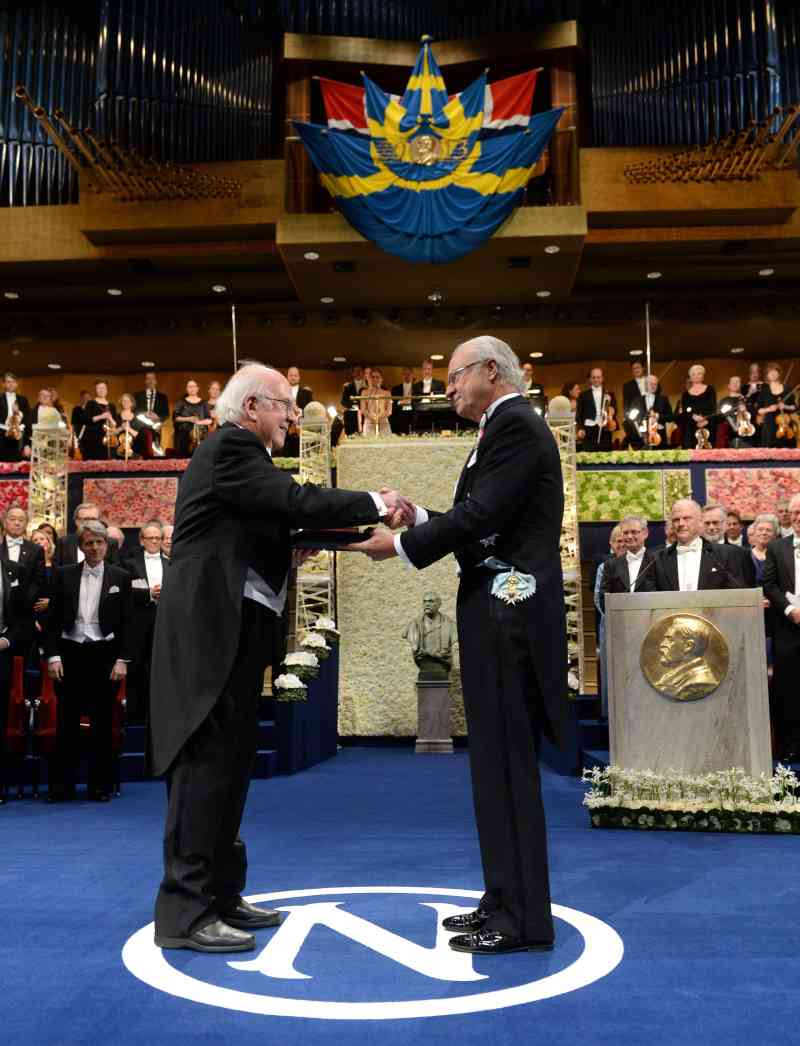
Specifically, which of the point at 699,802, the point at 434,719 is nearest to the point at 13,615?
the point at 699,802

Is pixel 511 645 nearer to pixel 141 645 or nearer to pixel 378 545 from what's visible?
pixel 378 545

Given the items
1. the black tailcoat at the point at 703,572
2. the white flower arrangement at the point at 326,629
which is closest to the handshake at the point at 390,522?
the black tailcoat at the point at 703,572

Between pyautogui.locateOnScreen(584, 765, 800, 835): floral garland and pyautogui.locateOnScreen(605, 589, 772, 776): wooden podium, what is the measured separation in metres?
0.08

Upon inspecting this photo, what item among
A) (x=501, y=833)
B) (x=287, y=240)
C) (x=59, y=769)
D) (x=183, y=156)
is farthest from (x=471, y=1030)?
(x=183, y=156)

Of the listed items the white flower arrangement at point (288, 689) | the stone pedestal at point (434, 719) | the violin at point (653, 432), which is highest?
the violin at point (653, 432)

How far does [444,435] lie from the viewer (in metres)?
11.8

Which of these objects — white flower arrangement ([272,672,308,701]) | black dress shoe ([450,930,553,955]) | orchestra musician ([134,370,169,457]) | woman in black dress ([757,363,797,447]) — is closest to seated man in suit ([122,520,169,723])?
white flower arrangement ([272,672,308,701])

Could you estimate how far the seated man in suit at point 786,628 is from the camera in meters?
6.41

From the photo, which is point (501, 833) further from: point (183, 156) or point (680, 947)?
point (183, 156)

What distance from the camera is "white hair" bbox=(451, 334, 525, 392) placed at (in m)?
2.93

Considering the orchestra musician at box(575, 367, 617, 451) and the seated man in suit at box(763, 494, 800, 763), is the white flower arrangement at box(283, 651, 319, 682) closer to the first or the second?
the seated man in suit at box(763, 494, 800, 763)

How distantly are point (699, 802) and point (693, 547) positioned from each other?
1.88 m

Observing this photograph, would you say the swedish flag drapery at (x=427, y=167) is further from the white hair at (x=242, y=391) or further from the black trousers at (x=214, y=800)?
the black trousers at (x=214, y=800)

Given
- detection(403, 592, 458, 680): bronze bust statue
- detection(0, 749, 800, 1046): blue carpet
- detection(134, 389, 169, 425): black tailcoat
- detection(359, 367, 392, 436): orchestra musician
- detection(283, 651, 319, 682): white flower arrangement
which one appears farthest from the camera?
detection(134, 389, 169, 425): black tailcoat
